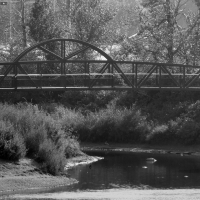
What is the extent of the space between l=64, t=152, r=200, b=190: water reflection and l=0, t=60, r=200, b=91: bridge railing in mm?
6314

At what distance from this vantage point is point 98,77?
58.3 metres

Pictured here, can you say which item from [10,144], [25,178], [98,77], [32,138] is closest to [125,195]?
[25,178]

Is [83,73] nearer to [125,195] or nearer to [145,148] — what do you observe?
[145,148]

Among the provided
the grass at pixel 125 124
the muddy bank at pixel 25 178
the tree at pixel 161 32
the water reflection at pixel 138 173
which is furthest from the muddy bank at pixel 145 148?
the muddy bank at pixel 25 178

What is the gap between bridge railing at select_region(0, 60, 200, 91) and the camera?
57.0m

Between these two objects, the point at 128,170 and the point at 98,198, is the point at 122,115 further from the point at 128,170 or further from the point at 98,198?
the point at 98,198

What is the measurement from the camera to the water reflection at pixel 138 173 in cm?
4100

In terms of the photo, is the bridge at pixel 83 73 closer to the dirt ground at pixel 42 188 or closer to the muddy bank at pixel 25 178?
the muddy bank at pixel 25 178

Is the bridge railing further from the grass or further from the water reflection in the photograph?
the water reflection

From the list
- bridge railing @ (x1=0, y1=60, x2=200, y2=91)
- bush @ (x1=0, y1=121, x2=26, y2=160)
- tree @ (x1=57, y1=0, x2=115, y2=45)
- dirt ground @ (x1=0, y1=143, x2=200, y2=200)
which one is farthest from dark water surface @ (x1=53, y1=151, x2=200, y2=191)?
tree @ (x1=57, y1=0, x2=115, y2=45)

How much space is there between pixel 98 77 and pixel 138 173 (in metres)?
14.4

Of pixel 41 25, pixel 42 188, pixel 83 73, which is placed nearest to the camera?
pixel 42 188

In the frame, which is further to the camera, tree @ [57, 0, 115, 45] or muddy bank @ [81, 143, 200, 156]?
tree @ [57, 0, 115, 45]

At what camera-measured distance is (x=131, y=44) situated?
261 ft
